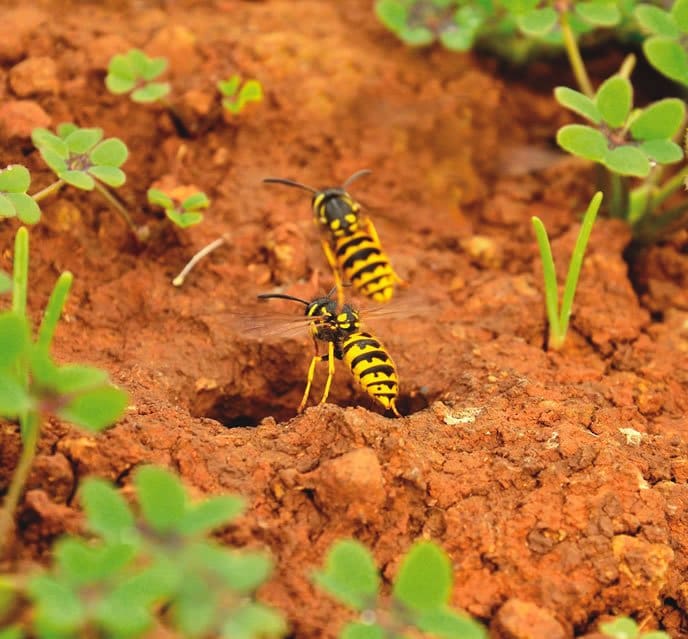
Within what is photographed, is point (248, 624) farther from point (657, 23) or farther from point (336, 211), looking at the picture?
point (657, 23)

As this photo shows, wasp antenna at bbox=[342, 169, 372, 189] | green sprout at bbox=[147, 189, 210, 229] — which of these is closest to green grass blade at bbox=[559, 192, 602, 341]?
wasp antenna at bbox=[342, 169, 372, 189]

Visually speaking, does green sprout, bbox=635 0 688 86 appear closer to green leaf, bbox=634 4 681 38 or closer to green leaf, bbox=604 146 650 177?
green leaf, bbox=634 4 681 38

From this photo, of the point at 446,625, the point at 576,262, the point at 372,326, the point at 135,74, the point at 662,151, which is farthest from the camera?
the point at 135,74

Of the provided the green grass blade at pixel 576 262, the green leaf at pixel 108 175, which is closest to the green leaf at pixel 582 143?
the green grass blade at pixel 576 262

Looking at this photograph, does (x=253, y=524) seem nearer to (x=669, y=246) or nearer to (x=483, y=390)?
(x=483, y=390)

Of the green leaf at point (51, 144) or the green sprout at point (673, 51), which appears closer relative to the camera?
the green leaf at point (51, 144)

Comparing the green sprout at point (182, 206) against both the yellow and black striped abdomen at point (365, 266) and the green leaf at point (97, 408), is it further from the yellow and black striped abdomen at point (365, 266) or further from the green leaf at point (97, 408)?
the green leaf at point (97, 408)

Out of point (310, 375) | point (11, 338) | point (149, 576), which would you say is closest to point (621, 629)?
point (149, 576)
